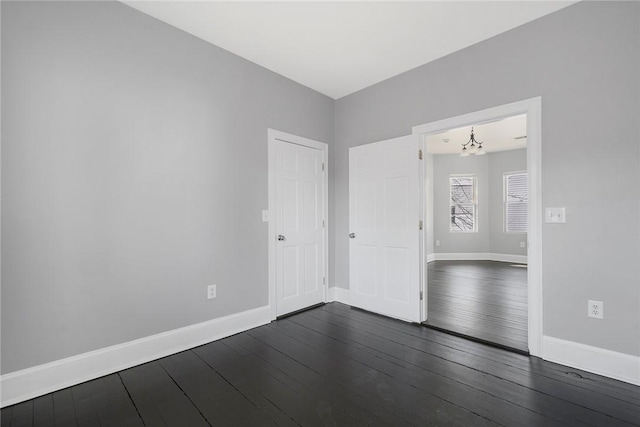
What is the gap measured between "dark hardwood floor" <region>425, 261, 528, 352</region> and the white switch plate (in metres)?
1.15

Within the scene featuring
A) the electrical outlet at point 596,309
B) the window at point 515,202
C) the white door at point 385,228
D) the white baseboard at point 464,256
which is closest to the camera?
the electrical outlet at point 596,309

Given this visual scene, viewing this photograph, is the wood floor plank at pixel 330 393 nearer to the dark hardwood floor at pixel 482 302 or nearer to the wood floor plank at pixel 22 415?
the wood floor plank at pixel 22 415

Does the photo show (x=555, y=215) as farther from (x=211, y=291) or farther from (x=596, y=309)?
(x=211, y=291)

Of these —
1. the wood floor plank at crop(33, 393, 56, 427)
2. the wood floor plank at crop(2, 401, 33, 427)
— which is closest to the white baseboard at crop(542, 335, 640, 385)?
the wood floor plank at crop(33, 393, 56, 427)

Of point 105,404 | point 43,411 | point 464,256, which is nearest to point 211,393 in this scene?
point 105,404

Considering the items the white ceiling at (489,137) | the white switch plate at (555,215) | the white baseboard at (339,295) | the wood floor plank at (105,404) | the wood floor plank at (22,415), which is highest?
the white ceiling at (489,137)

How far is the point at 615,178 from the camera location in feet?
7.15

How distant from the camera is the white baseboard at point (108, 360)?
191cm

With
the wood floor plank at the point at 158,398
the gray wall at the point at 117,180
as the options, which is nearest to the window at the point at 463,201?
the gray wall at the point at 117,180

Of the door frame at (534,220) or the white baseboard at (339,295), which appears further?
the white baseboard at (339,295)

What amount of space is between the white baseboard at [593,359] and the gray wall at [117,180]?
273 centimetres

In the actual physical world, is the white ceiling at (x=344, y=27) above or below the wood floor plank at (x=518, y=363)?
above

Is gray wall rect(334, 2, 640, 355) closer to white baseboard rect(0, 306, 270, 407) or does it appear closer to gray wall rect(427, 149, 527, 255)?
white baseboard rect(0, 306, 270, 407)

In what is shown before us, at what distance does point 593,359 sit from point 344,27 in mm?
3359
